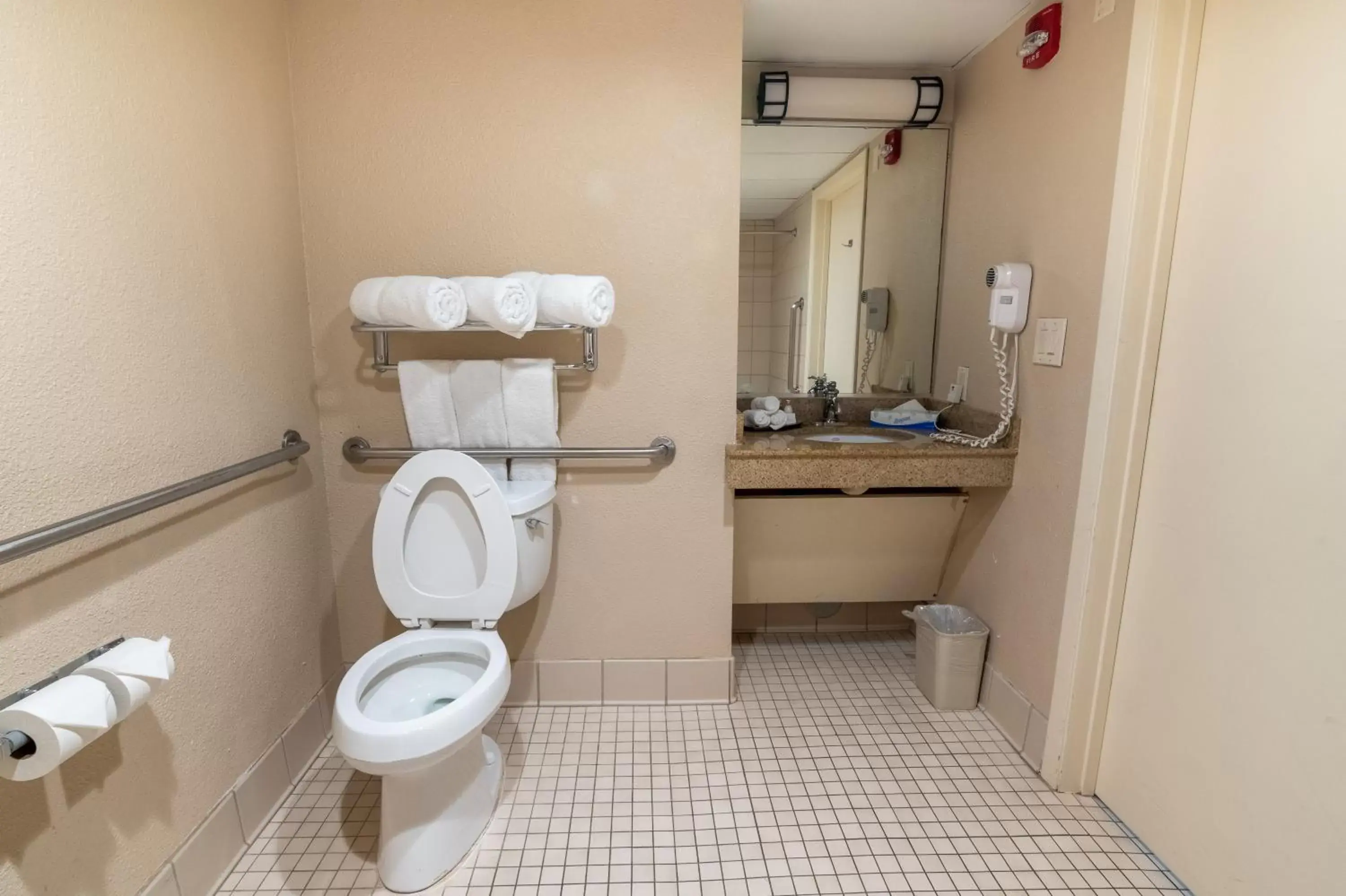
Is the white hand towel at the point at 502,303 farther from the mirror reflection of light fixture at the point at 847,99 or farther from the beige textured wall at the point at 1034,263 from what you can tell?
the beige textured wall at the point at 1034,263

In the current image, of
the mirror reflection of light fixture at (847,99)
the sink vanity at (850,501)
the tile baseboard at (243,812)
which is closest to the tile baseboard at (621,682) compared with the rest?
the sink vanity at (850,501)

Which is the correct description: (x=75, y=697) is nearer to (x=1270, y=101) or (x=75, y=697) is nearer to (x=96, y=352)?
(x=96, y=352)

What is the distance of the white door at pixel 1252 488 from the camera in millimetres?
1068

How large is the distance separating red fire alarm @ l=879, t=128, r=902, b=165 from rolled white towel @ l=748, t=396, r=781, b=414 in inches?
36.0

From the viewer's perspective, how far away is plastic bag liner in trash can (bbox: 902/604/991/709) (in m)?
1.92

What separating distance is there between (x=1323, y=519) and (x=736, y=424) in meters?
1.19

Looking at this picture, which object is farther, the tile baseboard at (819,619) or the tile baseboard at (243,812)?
the tile baseboard at (819,619)

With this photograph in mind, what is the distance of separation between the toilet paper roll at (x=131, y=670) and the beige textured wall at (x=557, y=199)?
0.81 meters

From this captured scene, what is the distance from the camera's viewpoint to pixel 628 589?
1.95m

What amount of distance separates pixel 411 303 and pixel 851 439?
1262 mm

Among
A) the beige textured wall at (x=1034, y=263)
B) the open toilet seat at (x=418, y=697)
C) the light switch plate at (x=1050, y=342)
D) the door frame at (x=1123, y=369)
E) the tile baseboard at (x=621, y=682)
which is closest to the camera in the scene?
the open toilet seat at (x=418, y=697)

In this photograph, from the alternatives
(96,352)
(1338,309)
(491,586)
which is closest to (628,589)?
(491,586)

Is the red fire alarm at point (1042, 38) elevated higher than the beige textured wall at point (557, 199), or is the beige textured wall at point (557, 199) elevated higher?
the red fire alarm at point (1042, 38)

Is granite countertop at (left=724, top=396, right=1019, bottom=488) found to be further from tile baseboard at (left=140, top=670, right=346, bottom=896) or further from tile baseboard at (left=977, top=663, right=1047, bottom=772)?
tile baseboard at (left=140, top=670, right=346, bottom=896)
